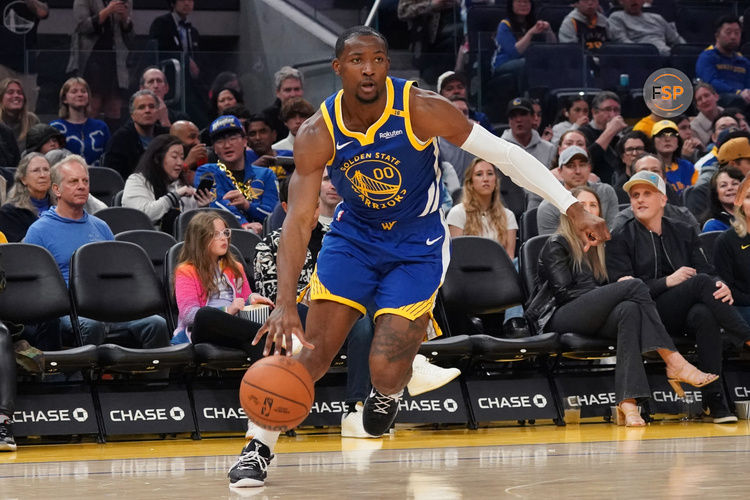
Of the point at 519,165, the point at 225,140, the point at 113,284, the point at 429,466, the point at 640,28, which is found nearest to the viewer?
the point at 519,165

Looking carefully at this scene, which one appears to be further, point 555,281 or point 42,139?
point 42,139

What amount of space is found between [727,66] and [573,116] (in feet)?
8.15

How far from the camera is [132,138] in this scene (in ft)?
32.1

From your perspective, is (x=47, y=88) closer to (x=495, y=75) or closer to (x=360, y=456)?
(x=495, y=75)

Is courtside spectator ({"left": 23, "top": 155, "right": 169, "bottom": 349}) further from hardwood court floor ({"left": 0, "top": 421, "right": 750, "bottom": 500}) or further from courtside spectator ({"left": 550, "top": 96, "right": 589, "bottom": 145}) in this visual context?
courtside spectator ({"left": 550, "top": 96, "right": 589, "bottom": 145})

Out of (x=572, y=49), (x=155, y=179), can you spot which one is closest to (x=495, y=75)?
(x=572, y=49)

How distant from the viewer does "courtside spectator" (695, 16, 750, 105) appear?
41.6ft

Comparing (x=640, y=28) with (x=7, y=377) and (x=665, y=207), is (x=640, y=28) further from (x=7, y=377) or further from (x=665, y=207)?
(x=7, y=377)

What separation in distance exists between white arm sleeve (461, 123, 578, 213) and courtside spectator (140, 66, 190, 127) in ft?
18.6

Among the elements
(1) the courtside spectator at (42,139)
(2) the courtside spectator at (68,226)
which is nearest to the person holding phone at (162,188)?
(1) the courtside spectator at (42,139)

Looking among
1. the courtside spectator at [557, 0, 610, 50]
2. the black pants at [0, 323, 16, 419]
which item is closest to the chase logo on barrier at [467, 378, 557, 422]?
the black pants at [0, 323, 16, 419]

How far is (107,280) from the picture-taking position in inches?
294

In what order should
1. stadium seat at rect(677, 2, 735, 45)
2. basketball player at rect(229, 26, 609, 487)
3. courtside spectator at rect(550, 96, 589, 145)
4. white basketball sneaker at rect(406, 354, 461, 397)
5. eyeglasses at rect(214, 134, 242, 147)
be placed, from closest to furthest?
basketball player at rect(229, 26, 609, 487) → white basketball sneaker at rect(406, 354, 461, 397) → eyeglasses at rect(214, 134, 242, 147) → courtside spectator at rect(550, 96, 589, 145) → stadium seat at rect(677, 2, 735, 45)

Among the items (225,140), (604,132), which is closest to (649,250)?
(604,132)
